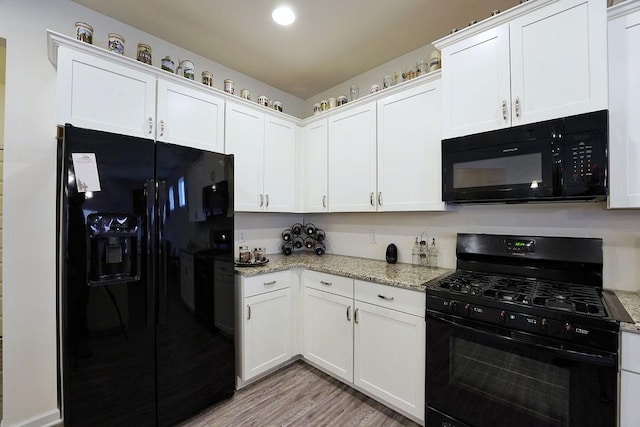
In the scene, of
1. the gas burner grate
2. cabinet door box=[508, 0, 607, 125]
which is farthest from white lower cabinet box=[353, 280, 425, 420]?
cabinet door box=[508, 0, 607, 125]

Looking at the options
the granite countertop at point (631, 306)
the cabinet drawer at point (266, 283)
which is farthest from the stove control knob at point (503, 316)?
the cabinet drawer at point (266, 283)

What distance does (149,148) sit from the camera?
1669 millimetres

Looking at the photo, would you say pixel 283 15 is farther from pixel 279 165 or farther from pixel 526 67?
pixel 526 67

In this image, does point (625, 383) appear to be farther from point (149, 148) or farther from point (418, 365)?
point (149, 148)

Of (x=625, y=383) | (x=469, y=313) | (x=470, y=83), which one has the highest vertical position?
(x=470, y=83)

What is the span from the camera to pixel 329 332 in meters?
2.27

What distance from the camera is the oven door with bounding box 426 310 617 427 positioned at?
117cm

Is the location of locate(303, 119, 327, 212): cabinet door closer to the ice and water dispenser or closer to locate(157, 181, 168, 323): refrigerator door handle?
locate(157, 181, 168, 323): refrigerator door handle

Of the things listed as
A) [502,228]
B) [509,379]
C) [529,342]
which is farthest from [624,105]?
[509,379]

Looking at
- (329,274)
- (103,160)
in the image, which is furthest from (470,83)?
(103,160)

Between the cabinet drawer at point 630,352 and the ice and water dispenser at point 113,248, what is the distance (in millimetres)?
2363

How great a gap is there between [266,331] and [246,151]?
157 centimetres

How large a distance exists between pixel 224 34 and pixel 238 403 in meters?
2.88

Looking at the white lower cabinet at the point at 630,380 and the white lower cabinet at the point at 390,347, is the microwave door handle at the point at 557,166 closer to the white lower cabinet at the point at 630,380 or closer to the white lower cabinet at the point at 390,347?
the white lower cabinet at the point at 630,380
